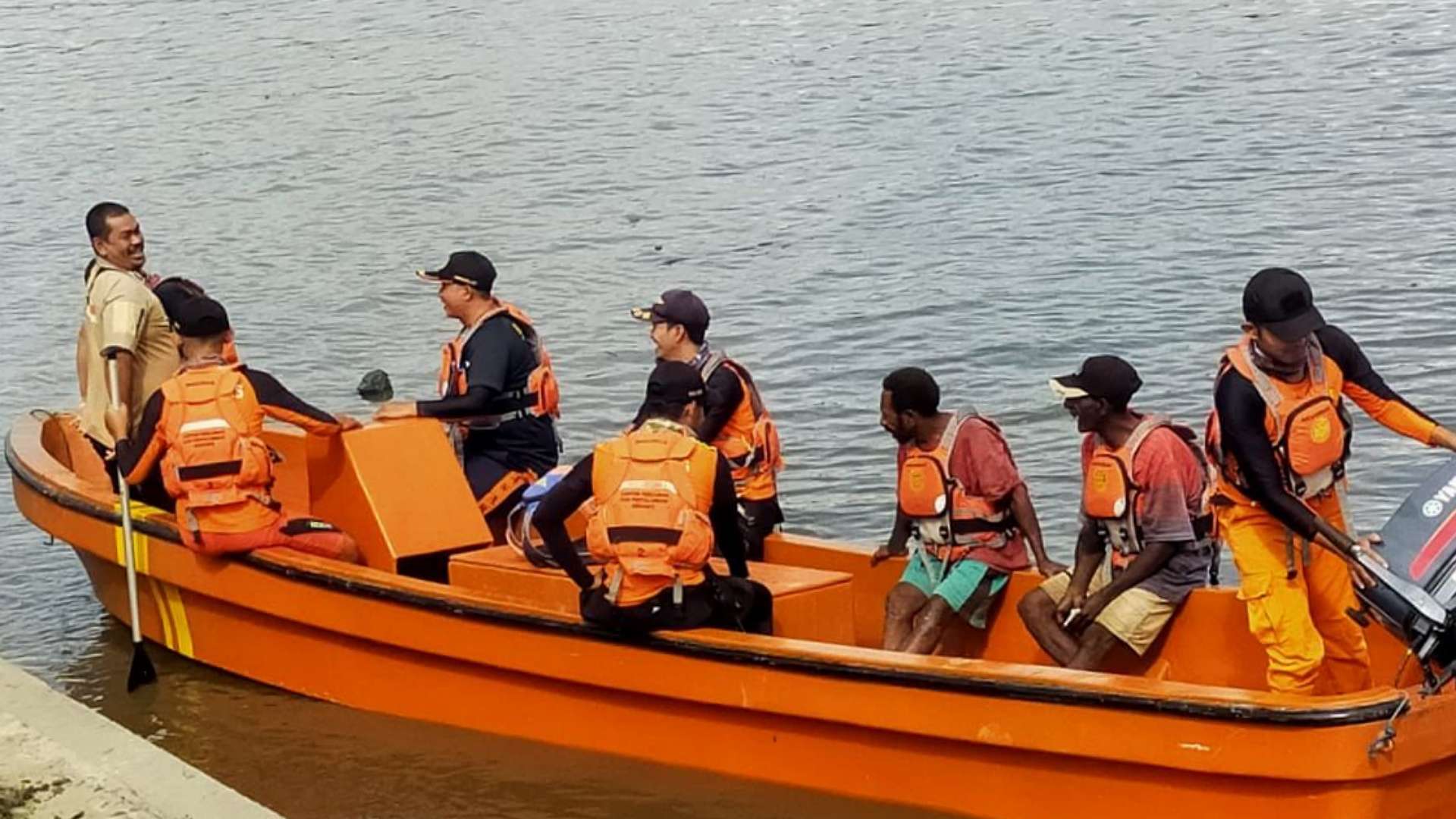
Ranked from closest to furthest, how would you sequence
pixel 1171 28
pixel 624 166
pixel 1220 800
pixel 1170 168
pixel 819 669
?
pixel 1220 800
pixel 819 669
pixel 1170 168
pixel 624 166
pixel 1171 28

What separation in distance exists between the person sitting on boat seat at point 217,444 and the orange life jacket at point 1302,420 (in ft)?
12.0

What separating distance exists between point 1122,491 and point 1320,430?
815mm

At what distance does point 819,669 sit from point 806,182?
37.0 ft

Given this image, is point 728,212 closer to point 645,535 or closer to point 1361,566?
point 645,535

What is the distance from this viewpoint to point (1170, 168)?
56.1 feet

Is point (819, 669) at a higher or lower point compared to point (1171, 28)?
lower

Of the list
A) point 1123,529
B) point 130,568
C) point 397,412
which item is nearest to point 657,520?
point 1123,529

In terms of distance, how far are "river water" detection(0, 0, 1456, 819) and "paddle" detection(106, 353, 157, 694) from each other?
0.32 feet

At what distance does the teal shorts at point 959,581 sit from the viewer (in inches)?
286

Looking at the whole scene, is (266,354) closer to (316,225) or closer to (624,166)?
(316,225)

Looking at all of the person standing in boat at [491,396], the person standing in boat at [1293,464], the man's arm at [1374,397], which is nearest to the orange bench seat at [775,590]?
the person standing in boat at [491,396]

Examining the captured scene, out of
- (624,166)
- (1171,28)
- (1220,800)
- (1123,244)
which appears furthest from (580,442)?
(1171,28)

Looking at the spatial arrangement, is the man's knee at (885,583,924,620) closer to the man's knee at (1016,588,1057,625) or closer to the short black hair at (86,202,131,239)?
the man's knee at (1016,588,1057,625)

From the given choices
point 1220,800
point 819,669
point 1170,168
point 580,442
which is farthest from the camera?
point 1170,168
